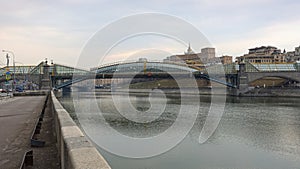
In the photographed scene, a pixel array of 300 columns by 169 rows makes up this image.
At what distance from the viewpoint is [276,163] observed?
35.5ft

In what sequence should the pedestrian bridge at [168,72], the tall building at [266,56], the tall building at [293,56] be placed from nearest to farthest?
the pedestrian bridge at [168,72] < the tall building at [266,56] < the tall building at [293,56]

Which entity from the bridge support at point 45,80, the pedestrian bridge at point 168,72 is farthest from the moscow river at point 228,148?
the bridge support at point 45,80

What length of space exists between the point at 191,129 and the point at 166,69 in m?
38.0

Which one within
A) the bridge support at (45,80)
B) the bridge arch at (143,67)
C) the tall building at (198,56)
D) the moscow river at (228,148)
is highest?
the tall building at (198,56)

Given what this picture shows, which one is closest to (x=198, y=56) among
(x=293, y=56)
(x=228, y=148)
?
(x=293, y=56)

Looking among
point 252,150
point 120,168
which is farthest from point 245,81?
point 120,168

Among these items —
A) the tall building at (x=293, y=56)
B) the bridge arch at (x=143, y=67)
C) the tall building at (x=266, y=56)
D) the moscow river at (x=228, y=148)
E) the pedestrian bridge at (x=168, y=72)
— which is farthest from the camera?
the tall building at (x=293, y=56)

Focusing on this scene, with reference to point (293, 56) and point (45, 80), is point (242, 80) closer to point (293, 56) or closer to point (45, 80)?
point (45, 80)

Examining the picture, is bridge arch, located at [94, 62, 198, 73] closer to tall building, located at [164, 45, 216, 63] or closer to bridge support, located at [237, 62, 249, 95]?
bridge support, located at [237, 62, 249, 95]

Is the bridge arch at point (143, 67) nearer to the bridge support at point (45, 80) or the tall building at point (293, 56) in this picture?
the bridge support at point (45, 80)

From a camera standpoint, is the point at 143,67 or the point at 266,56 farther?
the point at 266,56

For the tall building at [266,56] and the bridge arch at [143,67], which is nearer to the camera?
the bridge arch at [143,67]

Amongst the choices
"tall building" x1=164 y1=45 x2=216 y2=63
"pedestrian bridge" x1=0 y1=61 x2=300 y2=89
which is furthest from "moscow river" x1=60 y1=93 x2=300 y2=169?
"tall building" x1=164 y1=45 x2=216 y2=63

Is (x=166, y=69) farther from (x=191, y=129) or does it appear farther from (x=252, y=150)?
(x=252, y=150)
